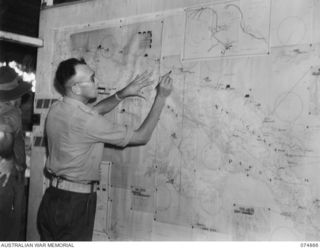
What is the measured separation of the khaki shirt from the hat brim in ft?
3.36

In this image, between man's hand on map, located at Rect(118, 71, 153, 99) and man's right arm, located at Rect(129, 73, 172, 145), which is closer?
man's right arm, located at Rect(129, 73, 172, 145)

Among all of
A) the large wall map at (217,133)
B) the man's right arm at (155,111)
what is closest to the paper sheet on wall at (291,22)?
the large wall map at (217,133)

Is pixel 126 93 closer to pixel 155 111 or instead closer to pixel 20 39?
pixel 155 111

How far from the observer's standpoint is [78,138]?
218 centimetres

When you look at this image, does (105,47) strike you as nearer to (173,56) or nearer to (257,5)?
(173,56)

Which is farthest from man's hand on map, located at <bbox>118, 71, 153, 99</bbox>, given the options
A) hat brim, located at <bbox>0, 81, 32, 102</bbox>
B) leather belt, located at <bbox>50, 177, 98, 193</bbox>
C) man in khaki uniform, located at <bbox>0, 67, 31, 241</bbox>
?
hat brim, located at <bbox>0, 81, 32, 102</bbox>

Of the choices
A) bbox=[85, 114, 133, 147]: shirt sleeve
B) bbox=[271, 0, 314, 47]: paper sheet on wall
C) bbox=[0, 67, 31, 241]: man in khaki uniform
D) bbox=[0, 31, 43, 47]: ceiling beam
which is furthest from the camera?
bbox=[0, 67, 31, 241]: man in khaki uniform

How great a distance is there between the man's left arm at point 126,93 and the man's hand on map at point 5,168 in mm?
950

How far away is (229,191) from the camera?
6.87 feet

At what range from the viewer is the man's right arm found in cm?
226

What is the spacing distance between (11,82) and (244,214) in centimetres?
217

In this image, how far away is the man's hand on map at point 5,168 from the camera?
299 centimetres

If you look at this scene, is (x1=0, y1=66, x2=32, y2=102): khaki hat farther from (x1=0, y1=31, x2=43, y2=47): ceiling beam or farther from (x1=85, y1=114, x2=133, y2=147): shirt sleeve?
(x1=85, y1=114, x2=133, y2=147): shirt sleeve

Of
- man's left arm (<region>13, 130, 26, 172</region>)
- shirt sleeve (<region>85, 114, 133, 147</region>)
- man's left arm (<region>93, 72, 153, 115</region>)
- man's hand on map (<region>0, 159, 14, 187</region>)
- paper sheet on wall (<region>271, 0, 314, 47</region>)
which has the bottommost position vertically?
man's hand on map (<region>0, 159, 14, 187</region>)
